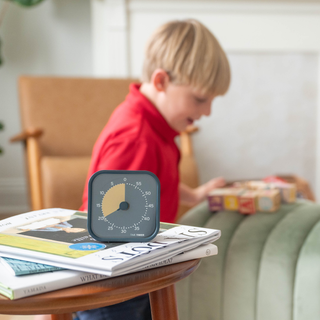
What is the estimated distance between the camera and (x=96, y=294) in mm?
350

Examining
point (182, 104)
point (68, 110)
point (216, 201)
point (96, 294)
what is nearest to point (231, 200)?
point (216, 201)

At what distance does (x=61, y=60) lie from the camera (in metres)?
2.46

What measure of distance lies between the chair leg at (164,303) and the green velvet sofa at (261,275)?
0.35 m

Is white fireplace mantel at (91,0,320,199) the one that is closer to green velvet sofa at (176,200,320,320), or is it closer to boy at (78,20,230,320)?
boy at (78,20,230,320)

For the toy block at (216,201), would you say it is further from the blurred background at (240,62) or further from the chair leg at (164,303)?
the blurred background at (240,62)

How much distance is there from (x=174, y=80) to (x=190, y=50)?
0.08 m

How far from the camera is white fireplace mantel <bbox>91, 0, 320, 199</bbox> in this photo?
2076 millimetres

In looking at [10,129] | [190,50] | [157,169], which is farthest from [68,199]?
[10,129]

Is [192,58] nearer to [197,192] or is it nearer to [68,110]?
[197,192]

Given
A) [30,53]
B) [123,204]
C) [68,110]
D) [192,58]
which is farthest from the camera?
[30,53]

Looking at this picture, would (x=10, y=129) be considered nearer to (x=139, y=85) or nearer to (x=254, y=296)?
(x=139, y=85)

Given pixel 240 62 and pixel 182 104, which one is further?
pixel 240 62

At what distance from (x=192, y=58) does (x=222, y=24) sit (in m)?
1.35

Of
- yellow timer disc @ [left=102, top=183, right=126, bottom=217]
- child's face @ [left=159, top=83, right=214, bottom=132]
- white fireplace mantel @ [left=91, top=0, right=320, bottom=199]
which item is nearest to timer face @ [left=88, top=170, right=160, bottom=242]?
yellow timer disc @ [left=102, top=183, right=126, bottom=217]
